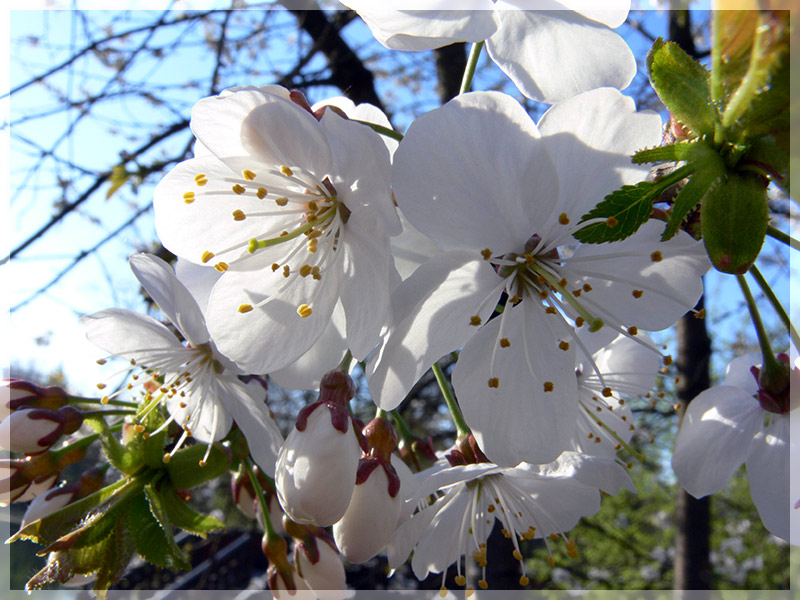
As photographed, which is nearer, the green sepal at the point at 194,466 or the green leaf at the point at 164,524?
the green leaf at the point at 164,524

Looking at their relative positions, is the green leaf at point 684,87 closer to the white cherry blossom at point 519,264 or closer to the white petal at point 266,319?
the white cherry blossom at point 519,264

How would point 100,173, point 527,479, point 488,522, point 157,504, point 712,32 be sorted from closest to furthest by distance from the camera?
point 712,32
point 157,504
point 527,479
point 488,522
point 100,173

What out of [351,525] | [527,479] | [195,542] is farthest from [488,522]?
[195,542]

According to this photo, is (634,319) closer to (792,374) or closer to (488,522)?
(792,374)

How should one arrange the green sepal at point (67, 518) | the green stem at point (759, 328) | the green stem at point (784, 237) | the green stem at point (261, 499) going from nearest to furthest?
the green stem at point (784, 237) < the green stem at point (759, 328) < the green sepal at point (67, 518) < the green stem at point (261, 499)

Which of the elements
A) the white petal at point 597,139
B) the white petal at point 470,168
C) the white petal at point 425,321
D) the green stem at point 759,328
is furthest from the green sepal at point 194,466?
the green stem at point 759,328

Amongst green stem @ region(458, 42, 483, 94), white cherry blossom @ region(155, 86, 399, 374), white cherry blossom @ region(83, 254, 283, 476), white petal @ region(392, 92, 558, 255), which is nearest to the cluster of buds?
white cherry blossom @ region(83, 254, 283, 476)

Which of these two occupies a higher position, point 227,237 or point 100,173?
point 100,173
